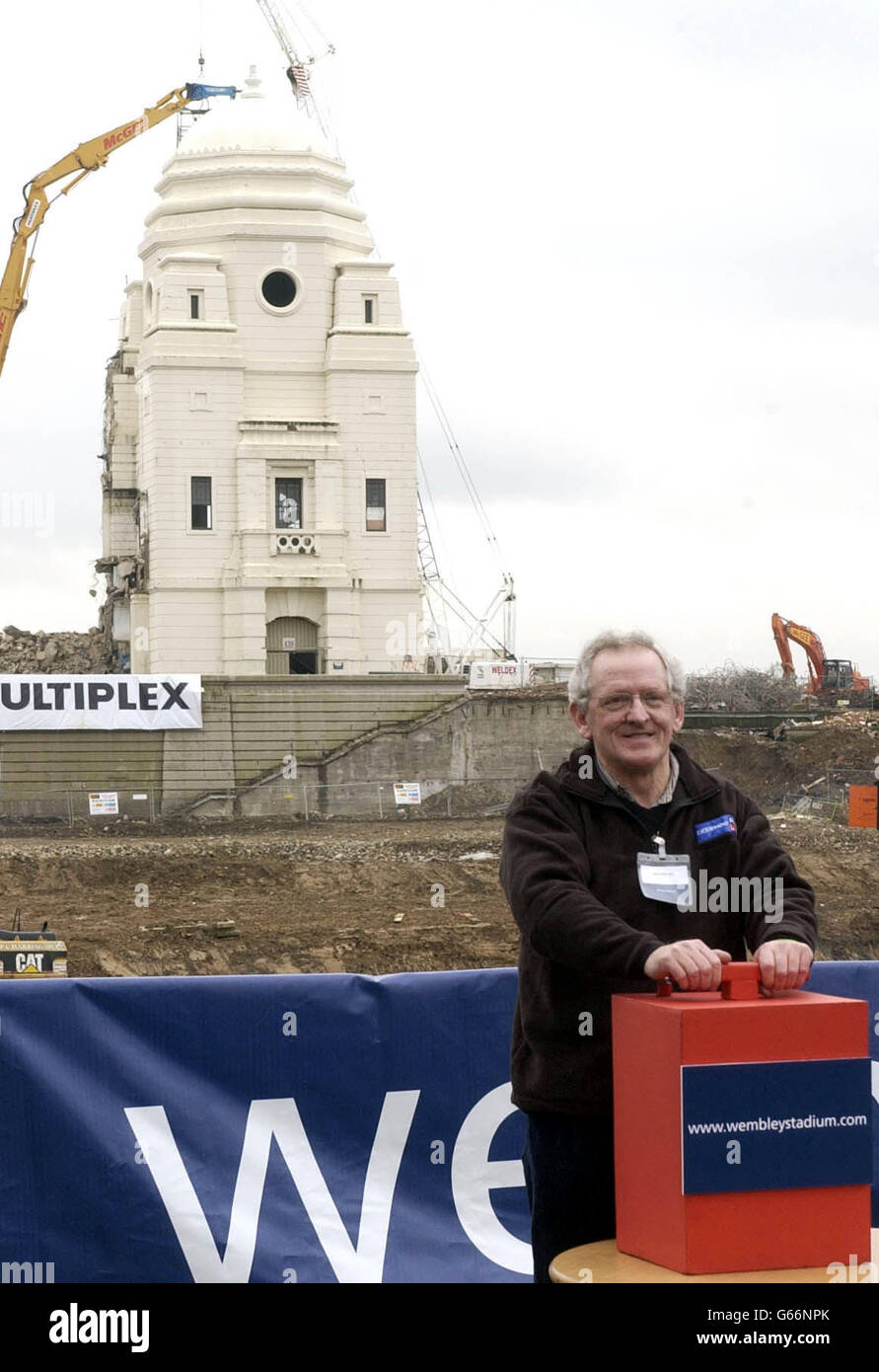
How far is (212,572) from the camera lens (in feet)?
189

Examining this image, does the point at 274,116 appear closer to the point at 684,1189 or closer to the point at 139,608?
the point at 139,608

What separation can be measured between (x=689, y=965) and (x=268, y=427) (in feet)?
180

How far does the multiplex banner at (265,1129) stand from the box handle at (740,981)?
361cm

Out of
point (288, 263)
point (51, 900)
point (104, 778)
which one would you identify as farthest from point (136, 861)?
point (288, 263)

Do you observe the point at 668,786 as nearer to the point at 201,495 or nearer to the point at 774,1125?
the point at 774,1125

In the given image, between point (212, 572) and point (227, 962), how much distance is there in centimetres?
3119

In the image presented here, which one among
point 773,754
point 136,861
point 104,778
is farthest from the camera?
point 773,754

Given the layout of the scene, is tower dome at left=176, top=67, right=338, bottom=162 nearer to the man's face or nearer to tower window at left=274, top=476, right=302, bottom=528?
tower window at left=274, top=476, right=302, bottom=528

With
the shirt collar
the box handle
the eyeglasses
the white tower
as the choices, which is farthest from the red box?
the white tower

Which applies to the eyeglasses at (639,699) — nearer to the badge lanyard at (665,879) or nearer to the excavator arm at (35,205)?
the badge lanyard at (665,879)

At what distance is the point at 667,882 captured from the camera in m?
5.23

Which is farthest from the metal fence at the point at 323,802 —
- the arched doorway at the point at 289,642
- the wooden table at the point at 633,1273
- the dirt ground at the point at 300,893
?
the wooden table at the point at 633,1273

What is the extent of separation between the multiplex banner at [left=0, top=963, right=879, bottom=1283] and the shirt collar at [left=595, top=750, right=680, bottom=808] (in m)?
3.17

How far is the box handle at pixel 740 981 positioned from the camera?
4742mm
